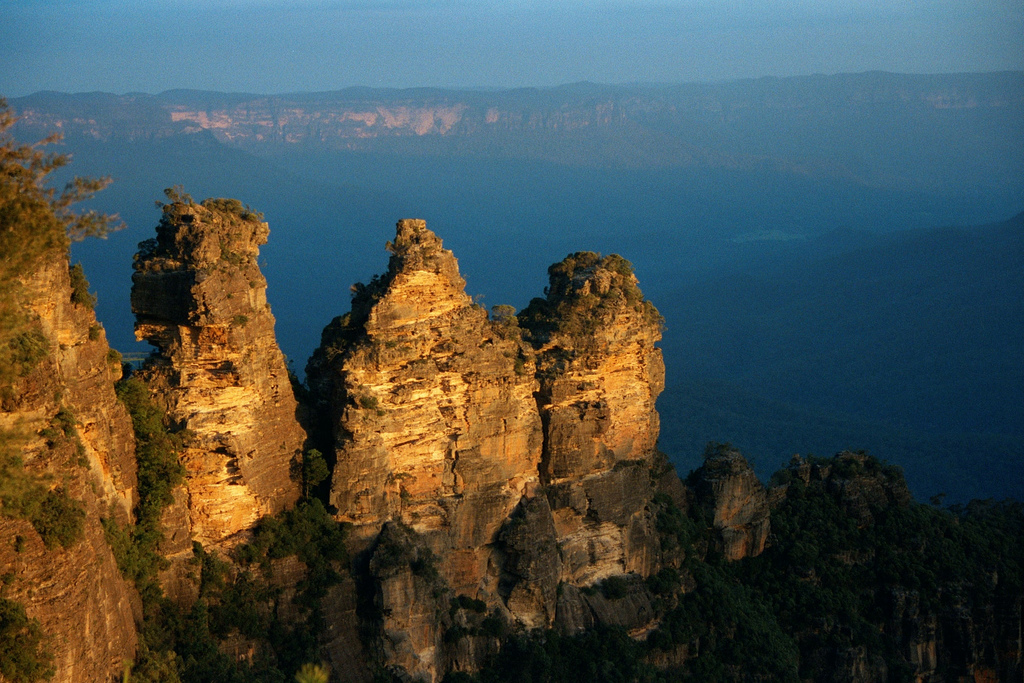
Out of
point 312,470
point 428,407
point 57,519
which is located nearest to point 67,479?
A: point 57,519

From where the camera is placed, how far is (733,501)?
4325 centimetres

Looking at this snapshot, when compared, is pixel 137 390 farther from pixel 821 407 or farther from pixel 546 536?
pixel 821 407

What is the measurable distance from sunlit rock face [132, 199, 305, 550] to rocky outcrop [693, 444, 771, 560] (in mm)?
19588

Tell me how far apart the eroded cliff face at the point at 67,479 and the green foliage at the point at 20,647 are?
247 mm

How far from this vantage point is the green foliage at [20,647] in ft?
69.5

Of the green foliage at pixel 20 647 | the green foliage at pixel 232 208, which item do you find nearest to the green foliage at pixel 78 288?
the green foliage at pixel 232 208

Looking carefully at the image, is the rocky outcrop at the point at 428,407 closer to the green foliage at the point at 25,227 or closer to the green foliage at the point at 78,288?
the green foliage at the point at 78,288

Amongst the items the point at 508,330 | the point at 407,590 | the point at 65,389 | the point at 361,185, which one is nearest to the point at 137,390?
the point at 65,389

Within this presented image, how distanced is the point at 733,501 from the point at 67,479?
2760 centimetres

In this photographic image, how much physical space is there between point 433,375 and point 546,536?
699 centimetres

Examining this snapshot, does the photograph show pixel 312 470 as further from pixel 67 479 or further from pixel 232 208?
pixel 67 479

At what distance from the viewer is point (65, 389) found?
25406mm

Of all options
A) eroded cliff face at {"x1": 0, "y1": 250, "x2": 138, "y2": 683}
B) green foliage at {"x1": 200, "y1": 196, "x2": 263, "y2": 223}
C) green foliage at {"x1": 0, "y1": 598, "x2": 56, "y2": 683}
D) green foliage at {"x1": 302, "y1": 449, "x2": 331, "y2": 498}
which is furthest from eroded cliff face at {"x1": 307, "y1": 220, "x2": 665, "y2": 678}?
green foliage at {"x1": 0, "y1": 598, "x2": 56, "y2": 683}

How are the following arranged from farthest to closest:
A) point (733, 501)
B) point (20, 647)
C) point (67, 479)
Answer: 1. point (733, 501)
2. point (67, 479)
3. point (20, 647)
